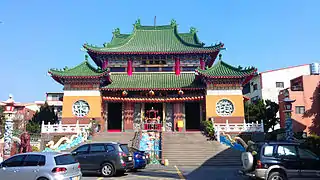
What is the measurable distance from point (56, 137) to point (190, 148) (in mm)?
11276

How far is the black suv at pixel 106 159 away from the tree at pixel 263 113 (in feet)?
87.5

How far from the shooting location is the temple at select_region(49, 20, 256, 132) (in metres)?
27.8

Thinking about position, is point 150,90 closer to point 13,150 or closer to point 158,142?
point 158,142

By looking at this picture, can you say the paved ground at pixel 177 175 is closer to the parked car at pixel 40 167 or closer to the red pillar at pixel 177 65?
the parked car at pixel 40 167

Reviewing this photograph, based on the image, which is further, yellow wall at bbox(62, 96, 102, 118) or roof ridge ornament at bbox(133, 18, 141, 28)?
roof ridge ornament at bbox(133, 18, 141, 28)

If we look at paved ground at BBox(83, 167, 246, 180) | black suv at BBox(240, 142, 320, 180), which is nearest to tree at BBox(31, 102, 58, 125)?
paved ground at BBox(83, 167, 246, 180)

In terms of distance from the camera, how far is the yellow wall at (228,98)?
2764cm

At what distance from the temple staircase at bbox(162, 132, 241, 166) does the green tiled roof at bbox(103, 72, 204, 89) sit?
6883 mm

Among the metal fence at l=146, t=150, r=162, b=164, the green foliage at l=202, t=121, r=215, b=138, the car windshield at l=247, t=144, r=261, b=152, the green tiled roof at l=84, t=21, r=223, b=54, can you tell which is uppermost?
the green tiled roof at l=84, t=21, r=223, b=54

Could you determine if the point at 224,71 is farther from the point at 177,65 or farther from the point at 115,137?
the point at 115,137

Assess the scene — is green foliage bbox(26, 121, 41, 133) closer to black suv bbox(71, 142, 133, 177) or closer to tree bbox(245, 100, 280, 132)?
tree bbox(245, 100, 280, 132)

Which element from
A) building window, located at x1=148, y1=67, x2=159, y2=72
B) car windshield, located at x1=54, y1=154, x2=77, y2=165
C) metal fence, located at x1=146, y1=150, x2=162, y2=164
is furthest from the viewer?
building window, located at x1=148, y1=67, x2=159, y2=72

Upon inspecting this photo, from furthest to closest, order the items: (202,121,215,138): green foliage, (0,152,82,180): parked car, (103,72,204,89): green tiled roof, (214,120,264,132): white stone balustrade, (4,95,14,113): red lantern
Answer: (103,72,204,89): green tiled roof → (214,120,264,132): white stone balustrade → (202,121,215,138): green foliage → (4,95,14,113): red lantern → (0,152,82,180): parked car

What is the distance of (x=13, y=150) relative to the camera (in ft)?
60.9
